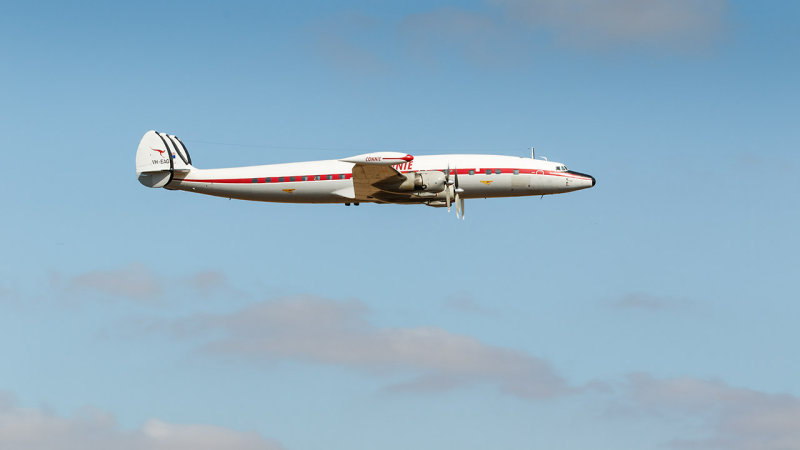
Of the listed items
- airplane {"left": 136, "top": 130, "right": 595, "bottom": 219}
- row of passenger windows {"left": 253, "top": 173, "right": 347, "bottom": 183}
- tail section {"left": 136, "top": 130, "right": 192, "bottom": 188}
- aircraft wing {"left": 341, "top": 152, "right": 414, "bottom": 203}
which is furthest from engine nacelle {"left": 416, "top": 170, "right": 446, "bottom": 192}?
tail section {"left": 136, "top": 130, "right": 192, "bottom": 188}

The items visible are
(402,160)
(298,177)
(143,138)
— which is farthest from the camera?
(143,138)

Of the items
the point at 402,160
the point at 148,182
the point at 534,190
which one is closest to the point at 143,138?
the point at 148,182

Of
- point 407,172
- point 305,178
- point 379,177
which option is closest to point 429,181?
point 407,172

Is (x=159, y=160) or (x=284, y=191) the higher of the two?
(x=159, y=160)

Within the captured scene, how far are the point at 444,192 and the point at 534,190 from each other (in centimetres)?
590

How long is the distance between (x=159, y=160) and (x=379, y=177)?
49.6 ft

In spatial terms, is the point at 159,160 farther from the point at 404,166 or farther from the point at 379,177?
the point at 404,166

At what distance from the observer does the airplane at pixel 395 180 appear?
68.4 metres

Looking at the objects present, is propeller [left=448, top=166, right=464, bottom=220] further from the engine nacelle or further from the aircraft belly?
the aircraft belly

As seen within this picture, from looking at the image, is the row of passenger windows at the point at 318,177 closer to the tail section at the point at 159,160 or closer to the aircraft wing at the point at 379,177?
the aircraft wing at the point at 379,177

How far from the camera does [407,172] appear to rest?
68688 millimetres

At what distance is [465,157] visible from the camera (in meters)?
69.9

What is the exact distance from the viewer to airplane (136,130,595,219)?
68375mm

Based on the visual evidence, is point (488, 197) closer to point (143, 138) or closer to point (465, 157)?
point (465, 157)
